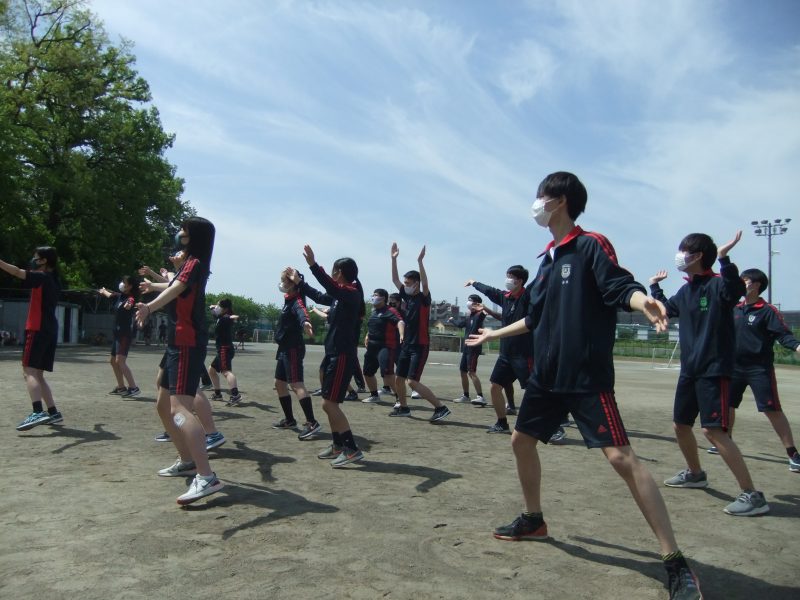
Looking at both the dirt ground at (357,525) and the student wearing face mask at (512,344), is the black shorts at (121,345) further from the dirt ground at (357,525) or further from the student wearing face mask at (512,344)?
the student wearing face mask at (512,344)

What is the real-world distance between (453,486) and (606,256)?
2584 millimetres

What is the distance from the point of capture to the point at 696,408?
5.22 meters

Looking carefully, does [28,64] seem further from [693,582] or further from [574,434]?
[693,582]

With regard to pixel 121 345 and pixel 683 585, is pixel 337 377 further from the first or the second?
pixel 121 345

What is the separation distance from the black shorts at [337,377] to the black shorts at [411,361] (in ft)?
10.5

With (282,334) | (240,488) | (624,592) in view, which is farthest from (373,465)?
(624,592)

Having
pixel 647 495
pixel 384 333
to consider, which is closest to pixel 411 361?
pixel 384 333

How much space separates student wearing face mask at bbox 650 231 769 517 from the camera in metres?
4.81

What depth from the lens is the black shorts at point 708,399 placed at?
16.0ft

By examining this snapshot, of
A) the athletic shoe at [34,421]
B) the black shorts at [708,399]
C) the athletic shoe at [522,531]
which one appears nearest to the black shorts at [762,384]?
the black shorts at [708,399]

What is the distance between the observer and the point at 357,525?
13.7ft

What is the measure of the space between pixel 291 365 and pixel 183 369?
2.74m

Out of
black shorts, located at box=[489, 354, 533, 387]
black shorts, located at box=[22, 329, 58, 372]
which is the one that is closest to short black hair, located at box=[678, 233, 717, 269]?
black shorts, located at box=[489, 354, 533, 387]

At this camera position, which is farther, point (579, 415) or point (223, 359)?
point (223, 359)
